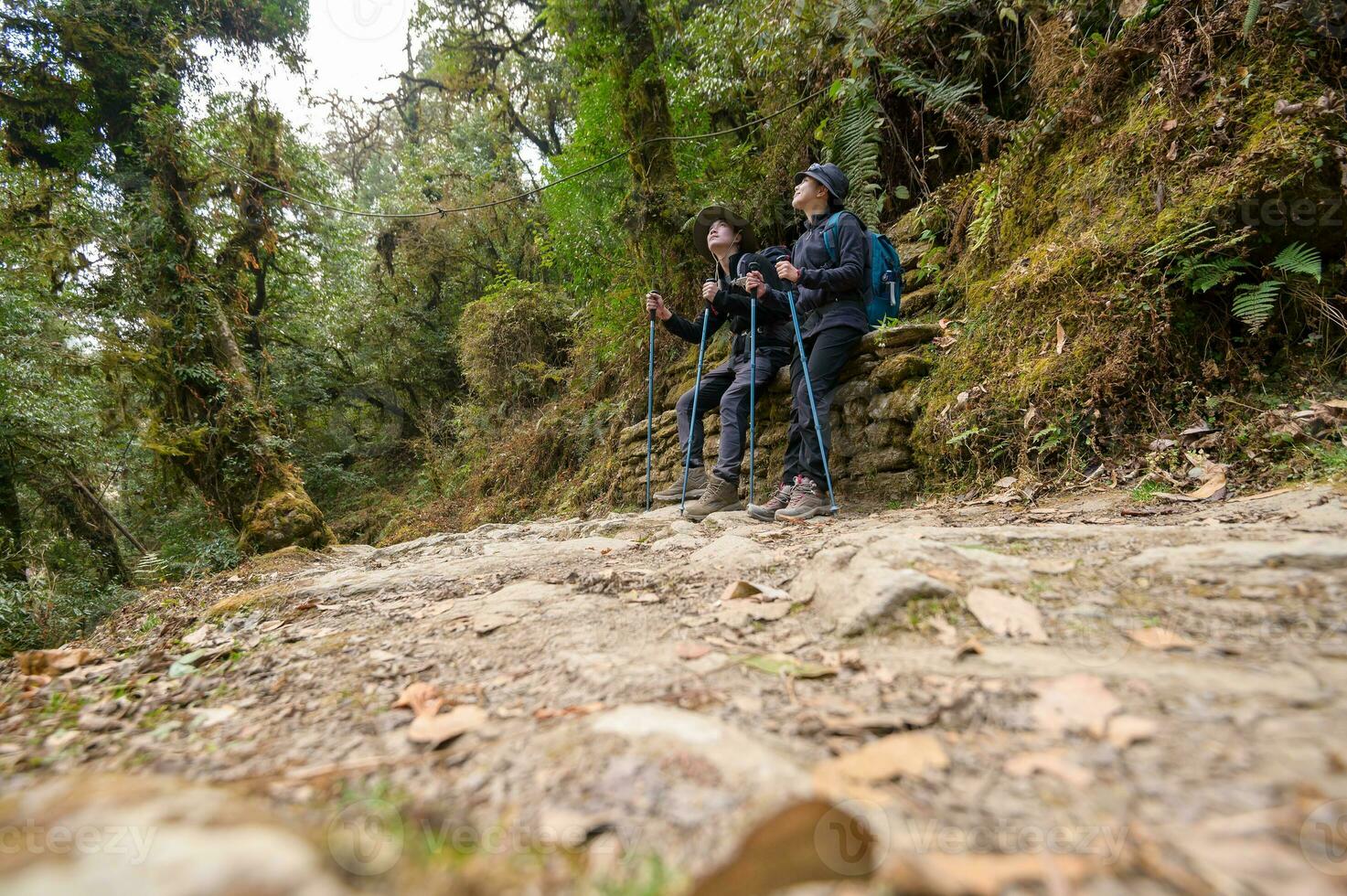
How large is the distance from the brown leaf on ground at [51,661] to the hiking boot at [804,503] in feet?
11.6

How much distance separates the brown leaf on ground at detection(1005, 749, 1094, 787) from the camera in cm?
78

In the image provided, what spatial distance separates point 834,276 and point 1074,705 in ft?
12.3

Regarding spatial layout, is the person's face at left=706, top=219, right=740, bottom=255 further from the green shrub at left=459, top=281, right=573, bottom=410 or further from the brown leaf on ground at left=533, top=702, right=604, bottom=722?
the green shrub at left=459, top=281, right=573, bottom=410

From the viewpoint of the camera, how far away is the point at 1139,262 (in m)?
3.15

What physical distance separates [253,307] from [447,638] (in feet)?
43.4

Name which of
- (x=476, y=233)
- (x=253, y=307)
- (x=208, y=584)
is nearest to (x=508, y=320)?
(x=476, y=233)

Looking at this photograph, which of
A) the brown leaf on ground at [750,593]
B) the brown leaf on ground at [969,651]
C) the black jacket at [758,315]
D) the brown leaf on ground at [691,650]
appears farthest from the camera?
the black jacket at [758,315]

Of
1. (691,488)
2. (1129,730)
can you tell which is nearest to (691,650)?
(1129,730)

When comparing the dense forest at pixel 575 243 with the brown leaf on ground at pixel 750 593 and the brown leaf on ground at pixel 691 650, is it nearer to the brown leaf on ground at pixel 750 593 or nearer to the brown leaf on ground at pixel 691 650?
the brown leaf on ground at pixel 750 593

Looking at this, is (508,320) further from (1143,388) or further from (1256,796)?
(1256,796)

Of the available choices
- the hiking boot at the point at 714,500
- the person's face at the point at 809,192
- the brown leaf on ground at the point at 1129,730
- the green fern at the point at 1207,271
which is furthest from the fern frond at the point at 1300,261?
the hiking boot at the point at 714,500

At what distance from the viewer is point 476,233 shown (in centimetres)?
1404

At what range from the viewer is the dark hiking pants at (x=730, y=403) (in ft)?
15.9

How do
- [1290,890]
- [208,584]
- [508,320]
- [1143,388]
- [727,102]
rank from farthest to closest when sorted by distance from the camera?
[508,320], [727,102], [208,584], [1143,388], [1290,890]
